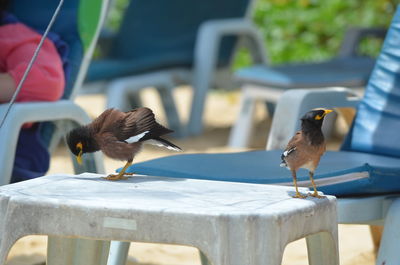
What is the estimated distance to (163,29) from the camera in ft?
19.4

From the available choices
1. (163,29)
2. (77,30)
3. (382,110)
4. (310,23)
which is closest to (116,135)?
(77,30)

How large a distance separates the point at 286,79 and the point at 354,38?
3.82 feet

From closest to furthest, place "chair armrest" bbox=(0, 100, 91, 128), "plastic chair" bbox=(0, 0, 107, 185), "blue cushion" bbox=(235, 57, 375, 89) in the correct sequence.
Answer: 1. "chair armrest" bbox=(0, 100, 91, 128)
2. "plastic chair" bbox=(0, 0, 107, 185)
3. "blue cushion" bbox=(235, 57, 375, 89)

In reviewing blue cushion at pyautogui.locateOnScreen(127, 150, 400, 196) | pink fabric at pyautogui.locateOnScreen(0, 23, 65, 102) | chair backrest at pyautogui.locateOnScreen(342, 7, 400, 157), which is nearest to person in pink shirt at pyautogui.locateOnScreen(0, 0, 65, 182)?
pink fabric at pyautogui.locateOnScreen(0, 23, 65, 102)

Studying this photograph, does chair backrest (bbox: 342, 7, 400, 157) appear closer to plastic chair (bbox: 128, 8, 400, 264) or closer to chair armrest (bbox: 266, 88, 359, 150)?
plastic chair (bbox: 128, 8, 400, 264)

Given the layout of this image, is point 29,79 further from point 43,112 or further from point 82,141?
point 82,141

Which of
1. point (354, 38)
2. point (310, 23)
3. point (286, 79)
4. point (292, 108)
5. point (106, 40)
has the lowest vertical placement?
point (310, 23)

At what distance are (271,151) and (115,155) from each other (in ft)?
2.80

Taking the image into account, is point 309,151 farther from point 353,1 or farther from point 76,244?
point 353,1

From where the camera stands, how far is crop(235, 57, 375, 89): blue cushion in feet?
16.2

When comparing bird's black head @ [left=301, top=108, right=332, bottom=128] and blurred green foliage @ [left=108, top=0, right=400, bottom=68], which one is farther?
blurred green foliage @ [left=108, top=0, right=400, bottom=68]

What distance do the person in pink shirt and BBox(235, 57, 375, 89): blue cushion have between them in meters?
2.16

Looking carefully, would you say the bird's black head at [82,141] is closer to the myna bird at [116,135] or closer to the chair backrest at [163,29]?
the myna bird at [116,135]

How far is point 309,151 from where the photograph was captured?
2.04 m
